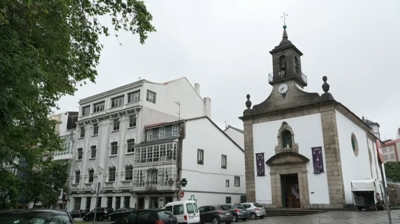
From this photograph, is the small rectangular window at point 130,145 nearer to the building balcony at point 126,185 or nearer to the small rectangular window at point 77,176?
the building balcony at point 126,185

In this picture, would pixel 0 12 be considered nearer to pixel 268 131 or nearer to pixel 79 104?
pixel 268 131

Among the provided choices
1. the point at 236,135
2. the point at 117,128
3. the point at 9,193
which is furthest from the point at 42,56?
the point at 236,135

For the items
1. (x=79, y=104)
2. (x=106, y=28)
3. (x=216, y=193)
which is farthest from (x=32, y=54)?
(x=79, y=104)

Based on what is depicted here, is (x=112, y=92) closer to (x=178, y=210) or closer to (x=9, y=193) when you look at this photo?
(x=178, y=210)

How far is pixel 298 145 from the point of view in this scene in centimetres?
2942

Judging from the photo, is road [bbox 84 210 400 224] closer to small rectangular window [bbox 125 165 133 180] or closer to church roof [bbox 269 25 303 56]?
church roof [bbox 269 25 303 56]

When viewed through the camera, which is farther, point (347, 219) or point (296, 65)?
point (296, 65)

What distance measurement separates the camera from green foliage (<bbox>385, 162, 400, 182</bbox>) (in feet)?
214

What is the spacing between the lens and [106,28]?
11062 mm

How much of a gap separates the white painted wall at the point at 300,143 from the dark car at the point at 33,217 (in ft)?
79.7

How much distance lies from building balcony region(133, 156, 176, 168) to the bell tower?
12.6m

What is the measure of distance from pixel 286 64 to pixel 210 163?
13.3 m

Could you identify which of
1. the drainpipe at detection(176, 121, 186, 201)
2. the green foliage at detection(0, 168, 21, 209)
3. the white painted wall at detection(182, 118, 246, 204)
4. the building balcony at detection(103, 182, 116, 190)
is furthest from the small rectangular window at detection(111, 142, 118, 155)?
the green foliage at detection(0, 168, 21, 209)

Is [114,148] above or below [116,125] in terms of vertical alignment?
below
